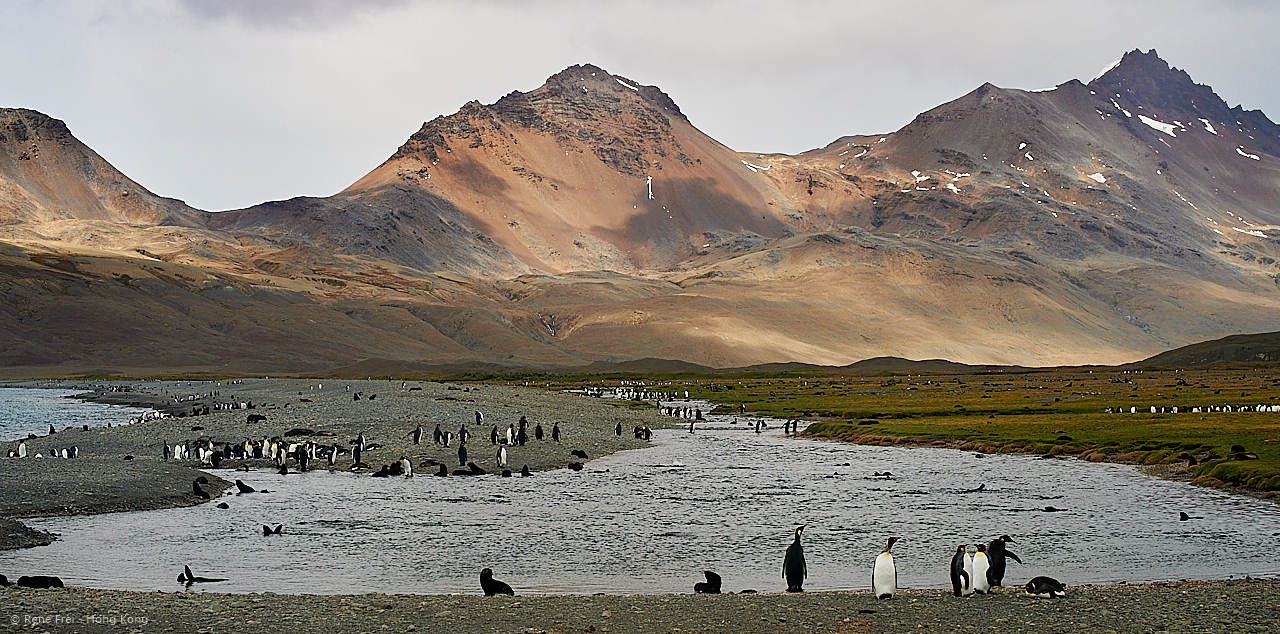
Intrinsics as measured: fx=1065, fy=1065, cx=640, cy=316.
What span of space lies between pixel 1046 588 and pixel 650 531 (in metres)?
9.57

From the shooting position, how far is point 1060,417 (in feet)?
179

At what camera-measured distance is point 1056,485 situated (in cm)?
3022

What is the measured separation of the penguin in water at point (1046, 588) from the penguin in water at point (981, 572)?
0.70m

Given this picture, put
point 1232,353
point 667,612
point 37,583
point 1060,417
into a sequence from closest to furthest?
point 667,612, point 37,583, point 1060,417, point 1232,353

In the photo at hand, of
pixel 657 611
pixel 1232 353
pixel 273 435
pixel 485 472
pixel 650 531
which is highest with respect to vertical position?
pixel 1232 353

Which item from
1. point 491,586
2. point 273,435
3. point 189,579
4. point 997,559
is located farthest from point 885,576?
point 273,435

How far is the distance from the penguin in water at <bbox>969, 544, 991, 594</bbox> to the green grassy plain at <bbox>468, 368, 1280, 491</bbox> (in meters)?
Result: 15.5

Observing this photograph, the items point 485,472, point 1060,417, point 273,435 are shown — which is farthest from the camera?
point 1060,417

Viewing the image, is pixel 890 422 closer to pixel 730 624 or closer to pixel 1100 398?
pixel 1100 398

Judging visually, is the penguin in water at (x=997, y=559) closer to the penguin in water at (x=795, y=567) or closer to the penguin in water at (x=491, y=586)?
the penguin in water at (x=795, y=567)

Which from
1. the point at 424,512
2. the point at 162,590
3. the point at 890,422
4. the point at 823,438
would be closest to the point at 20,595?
the point at 162,590

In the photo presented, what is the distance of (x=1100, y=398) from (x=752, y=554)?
58932 millimetres

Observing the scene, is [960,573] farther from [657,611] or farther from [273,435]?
[273,435]

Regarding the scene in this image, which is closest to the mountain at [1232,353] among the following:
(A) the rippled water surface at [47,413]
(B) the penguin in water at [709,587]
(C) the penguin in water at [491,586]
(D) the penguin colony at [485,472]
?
(D) the penguin colony at [485,472]
